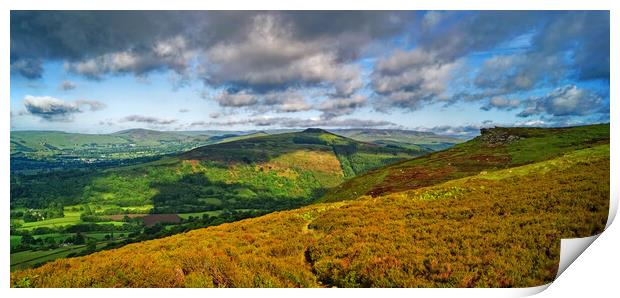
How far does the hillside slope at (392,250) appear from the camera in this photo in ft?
39.7

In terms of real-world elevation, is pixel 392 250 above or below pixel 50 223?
above

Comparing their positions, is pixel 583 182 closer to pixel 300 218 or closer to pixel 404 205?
pixel 404 205

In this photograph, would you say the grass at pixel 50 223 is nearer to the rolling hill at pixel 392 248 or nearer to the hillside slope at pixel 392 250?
the rolling hill at pixel 392 248

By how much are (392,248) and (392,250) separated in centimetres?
14

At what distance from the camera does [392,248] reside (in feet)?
45.1

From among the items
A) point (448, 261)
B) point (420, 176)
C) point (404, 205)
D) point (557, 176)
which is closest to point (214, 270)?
point (448, 261)

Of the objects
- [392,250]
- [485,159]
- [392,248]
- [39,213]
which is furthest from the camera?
[39,213]

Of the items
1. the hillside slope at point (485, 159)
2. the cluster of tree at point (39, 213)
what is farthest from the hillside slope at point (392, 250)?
the cluster of tree at point (39, 213)

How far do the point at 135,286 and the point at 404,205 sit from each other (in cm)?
1369

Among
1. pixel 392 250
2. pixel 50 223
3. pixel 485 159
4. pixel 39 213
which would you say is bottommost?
pixel 50 223

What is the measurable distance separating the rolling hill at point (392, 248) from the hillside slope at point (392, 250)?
0.04 m

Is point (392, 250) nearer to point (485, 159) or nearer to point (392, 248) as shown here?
point (392, 248)

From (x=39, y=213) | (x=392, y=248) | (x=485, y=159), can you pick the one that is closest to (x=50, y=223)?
(x=39, y=213)

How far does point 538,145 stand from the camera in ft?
162
